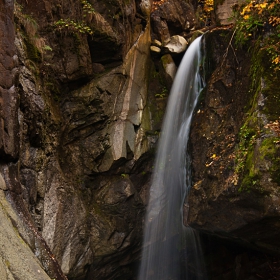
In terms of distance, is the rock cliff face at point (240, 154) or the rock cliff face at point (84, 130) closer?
the rock cliff face at point (240, 154)

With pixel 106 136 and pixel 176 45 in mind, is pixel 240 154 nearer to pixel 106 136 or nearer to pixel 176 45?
pixel 106 136

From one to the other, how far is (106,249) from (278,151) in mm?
5530

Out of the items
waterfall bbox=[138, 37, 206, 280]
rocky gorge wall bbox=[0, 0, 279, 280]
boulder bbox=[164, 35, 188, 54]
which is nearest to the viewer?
rocky gorge wall bbox=[0, 0, 279, 280]

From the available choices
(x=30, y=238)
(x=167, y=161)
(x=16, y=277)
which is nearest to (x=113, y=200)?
(x=167, y=161)

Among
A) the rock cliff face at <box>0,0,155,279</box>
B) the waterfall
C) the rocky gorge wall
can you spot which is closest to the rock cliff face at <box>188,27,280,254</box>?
the rocky gorge wall

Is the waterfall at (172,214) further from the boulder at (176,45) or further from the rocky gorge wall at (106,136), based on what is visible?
the boulder at (176,45)

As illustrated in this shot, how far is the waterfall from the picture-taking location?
29.2 feet

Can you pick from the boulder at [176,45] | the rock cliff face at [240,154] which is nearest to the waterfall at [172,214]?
the rock cliff face at [240,154]

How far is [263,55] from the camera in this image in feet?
20.8

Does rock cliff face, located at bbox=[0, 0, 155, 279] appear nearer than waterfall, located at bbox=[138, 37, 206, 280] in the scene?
Yes

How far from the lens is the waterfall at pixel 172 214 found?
890 cm

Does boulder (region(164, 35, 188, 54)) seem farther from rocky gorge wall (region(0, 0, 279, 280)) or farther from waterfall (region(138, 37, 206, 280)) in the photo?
waterfall (region(138, 37, 206, 280))

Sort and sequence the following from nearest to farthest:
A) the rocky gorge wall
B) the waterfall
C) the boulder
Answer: the rocky gorge wall
the waterfall
the boulder

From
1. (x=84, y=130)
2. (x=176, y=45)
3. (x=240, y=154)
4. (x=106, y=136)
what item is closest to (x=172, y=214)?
(x=106, y=136)
